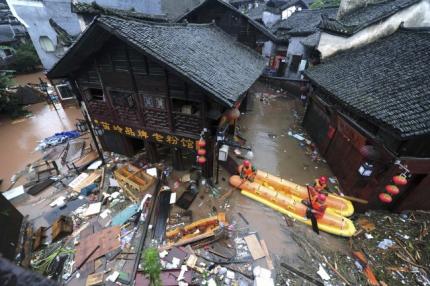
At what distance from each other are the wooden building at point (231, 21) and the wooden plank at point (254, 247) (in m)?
16.1

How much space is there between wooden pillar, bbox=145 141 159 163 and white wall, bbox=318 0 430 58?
39.9 feet

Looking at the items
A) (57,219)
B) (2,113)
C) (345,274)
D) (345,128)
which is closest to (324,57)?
(345,128)

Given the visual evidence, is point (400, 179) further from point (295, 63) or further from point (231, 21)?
point (295, 63)

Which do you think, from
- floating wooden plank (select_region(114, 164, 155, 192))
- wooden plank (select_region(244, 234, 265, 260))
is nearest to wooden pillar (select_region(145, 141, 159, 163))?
floating wooden plank (select_region(114, 164, 155, 192))

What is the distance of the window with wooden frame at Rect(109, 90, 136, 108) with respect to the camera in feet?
30.3

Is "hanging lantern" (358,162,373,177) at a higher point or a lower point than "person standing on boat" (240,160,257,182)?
higher

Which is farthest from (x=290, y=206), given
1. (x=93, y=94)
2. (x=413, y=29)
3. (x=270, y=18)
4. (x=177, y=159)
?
(x=270, y=18)

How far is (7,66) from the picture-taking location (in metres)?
28.5

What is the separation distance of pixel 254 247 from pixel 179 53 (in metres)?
8.44

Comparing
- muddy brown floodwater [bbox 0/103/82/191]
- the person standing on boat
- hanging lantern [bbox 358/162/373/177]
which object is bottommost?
muddy brown floodwater [bbox 0/103/82/191]

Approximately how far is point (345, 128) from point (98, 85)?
39.6 ft

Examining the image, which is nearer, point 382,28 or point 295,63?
point 382,28

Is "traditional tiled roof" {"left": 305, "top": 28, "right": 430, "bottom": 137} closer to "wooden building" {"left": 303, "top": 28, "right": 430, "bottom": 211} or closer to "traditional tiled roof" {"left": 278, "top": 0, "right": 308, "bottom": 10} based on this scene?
"wooden building" {"left": 303, "top": 28, "right": 430, "bottom": 211}

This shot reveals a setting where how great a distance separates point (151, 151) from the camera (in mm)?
11047
